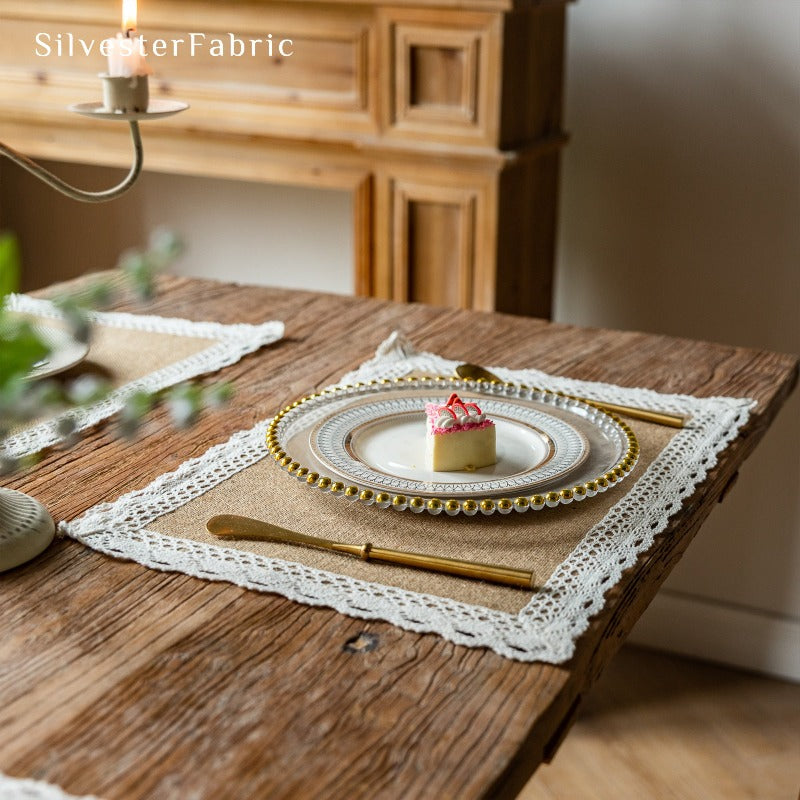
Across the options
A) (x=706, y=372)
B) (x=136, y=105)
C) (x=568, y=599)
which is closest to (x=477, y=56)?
(x=706, y=372)

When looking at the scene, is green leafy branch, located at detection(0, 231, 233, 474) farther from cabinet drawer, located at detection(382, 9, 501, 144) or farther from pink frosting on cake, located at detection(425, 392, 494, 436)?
cabinet drawer, located at detection(382, 9, 501, 144)

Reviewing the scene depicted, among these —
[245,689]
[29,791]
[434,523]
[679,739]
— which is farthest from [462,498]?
[679,739]

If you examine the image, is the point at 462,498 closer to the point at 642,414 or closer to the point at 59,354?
the point at 642,414

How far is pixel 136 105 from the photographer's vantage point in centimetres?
100

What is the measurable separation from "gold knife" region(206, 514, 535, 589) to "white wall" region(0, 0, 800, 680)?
149 cm

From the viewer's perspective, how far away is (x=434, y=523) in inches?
34.2

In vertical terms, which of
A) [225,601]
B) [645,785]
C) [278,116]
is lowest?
[645,785]

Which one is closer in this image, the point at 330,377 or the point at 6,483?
the point at 6,483

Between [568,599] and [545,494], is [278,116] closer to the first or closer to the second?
[545,494]

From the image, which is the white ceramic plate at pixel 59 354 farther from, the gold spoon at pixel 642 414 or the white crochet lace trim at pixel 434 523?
the gold spoon at pixel 642 414

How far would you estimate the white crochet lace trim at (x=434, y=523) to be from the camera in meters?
0.73

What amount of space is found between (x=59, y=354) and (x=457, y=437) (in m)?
0.50

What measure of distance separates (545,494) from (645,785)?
47.4 inches

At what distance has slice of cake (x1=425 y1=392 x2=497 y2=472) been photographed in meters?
0.91
